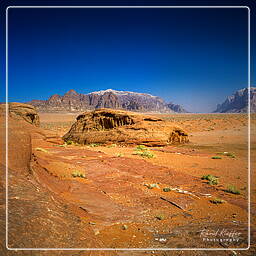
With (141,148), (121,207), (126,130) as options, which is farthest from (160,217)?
(126,130)

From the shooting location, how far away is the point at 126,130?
1608 centimetres

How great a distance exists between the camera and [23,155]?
3777 millimetres

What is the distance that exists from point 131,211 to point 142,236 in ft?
3.42

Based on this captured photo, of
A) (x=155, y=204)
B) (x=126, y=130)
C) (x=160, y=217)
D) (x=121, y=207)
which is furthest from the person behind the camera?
(x=126, y=130)

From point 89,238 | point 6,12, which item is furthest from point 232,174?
point 6,12

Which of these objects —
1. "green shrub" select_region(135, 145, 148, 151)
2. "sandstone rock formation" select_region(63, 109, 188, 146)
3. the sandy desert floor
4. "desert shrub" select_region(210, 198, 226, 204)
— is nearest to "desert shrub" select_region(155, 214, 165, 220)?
the sandy desert floor

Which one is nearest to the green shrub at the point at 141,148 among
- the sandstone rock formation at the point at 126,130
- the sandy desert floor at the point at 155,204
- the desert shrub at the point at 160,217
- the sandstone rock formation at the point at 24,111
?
the sandstone rock formation at the point at 126,130

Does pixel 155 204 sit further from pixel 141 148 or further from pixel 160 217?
pixel 141 148

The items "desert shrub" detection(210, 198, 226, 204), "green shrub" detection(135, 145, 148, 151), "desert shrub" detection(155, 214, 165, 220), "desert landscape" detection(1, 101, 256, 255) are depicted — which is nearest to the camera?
"desert landscape" detection(1, 101, 256, 255)

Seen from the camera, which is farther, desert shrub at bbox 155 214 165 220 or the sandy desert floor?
desert shrub at bbox 155 214 165 220

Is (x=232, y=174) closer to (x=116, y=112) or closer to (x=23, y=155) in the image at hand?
(x=23, y=155)

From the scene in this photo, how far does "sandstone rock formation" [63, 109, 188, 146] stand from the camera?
49.9ft

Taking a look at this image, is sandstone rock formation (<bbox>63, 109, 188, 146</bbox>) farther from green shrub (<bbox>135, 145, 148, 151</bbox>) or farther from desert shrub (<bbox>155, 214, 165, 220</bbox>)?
desert shrub (<bbox>155, 214, 165, 220</bbox>)

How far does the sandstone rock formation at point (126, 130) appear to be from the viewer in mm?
15211
